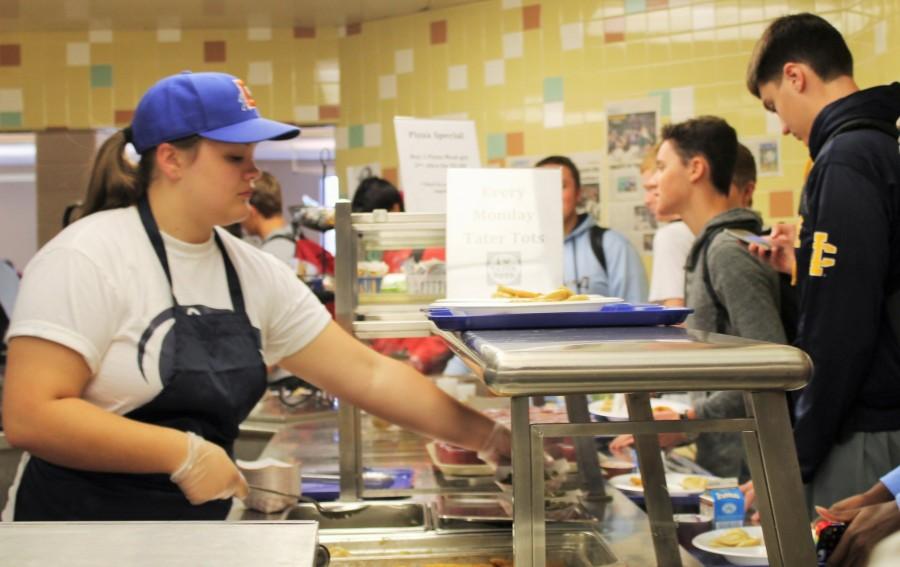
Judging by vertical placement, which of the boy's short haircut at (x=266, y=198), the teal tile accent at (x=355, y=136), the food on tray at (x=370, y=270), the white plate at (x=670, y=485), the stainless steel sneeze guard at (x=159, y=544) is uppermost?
the teal tile accent at (x=355, y=136)

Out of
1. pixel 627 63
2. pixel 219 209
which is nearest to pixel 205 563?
pixel 219 209

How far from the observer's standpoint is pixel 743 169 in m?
3.76

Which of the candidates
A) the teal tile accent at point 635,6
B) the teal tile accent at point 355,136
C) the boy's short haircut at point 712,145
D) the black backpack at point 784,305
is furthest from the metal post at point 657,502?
the teal tile accent at point 355,136

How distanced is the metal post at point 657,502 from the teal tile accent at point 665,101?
4.52m

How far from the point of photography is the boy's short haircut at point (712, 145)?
3.46 meters

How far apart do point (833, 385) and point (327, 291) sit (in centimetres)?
182

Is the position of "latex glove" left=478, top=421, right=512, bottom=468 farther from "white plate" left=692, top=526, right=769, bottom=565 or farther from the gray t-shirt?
the gray t-shirt

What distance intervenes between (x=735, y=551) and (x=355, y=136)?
5.65m

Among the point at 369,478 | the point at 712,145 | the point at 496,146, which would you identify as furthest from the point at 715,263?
the point at 496,146

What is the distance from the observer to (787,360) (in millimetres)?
1037

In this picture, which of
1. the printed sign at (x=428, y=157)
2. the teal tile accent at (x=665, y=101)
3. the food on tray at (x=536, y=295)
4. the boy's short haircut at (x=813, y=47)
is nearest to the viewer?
the food on tray at (x=536, y=295)

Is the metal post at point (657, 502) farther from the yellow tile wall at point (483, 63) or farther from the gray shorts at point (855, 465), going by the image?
the yellow tile wall at point (483, 63)

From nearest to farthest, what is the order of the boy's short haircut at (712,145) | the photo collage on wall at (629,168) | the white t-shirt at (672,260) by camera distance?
the boy's short haircut at (712,145) → the white t-shirt at (672,260) → the photo collage on wall at (629,168)

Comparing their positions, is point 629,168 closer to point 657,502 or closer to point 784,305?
point 784,305
